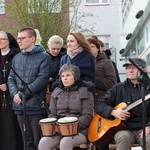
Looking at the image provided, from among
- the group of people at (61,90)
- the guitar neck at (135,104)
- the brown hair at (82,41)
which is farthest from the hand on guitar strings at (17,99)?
the guitar neck at (135,104)

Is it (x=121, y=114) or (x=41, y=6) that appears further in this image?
(x=41, y=6)

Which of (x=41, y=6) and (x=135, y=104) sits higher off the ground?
(x=41, y=6)

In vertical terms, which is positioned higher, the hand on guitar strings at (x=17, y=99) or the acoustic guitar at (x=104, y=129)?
the hand on guitar strings at (x=17, y=99)

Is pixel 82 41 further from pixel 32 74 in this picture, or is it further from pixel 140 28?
pixel 140 28

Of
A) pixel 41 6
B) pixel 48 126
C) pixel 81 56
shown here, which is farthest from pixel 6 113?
pixel 41 6

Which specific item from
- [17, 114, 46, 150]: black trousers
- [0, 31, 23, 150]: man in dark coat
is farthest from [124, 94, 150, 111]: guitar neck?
[0, 31, 23, 150]: man in dark coat

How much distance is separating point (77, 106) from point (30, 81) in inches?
31.7

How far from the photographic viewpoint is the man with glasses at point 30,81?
6.10m

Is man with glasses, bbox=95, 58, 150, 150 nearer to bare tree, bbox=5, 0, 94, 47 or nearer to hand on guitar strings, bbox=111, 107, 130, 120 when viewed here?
hand on guitar strings, bbox=111, 107, 130, 120

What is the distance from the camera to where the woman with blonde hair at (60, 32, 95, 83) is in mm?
6246

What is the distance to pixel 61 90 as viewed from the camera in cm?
599

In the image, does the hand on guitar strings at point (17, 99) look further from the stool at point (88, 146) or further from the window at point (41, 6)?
the window at point (41, 6)

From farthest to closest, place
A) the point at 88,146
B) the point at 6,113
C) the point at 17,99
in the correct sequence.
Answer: the point at 6,113
the point at 17,99
the point at 88,146

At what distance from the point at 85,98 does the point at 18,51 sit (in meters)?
1.56
